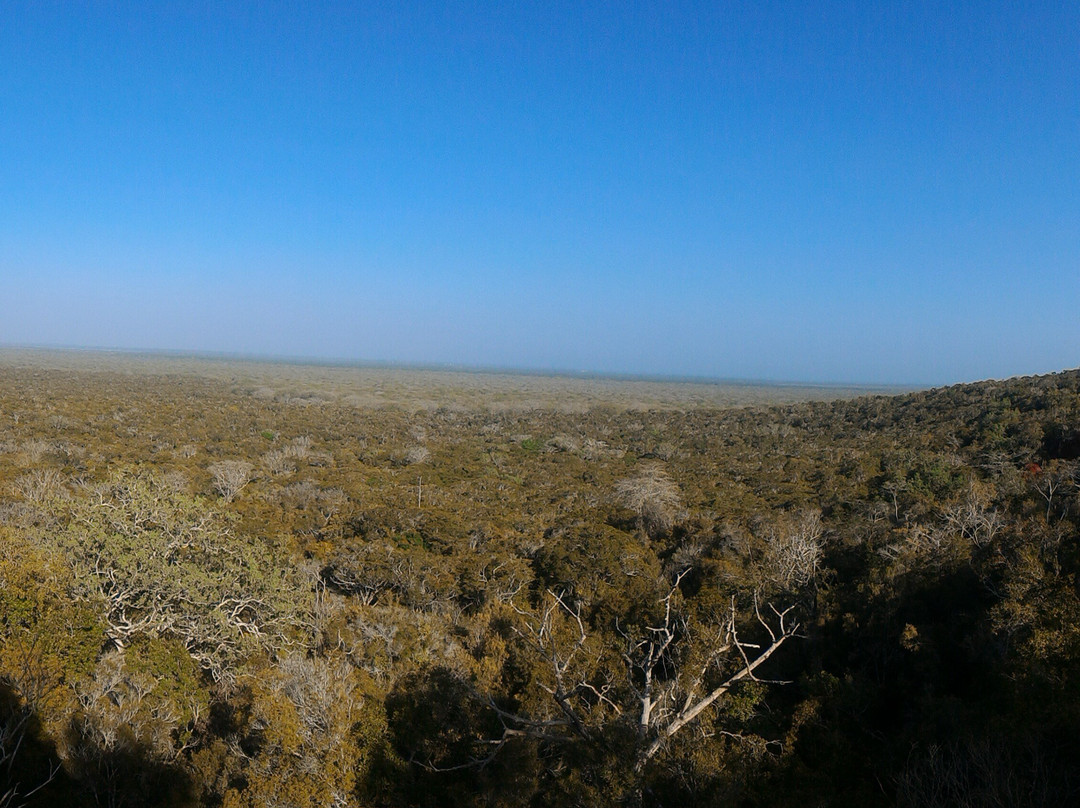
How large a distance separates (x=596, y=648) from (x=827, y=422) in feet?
135

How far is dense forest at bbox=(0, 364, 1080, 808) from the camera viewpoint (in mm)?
8438

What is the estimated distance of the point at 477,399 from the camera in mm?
92125

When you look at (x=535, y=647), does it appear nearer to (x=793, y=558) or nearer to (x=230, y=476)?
(x=793, y=558)

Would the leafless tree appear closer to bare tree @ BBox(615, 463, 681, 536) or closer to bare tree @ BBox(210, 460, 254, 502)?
bare tree @ BBox(615, 463, 681, 536)

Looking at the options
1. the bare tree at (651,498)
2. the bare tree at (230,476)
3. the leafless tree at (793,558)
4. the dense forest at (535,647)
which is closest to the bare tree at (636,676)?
the dense forest at (535,647)

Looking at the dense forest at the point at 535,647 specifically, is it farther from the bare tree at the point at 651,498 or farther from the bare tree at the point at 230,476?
the bare tree at the point at 651,498

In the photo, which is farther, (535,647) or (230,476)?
(230,476)

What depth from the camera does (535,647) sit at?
38.4ft

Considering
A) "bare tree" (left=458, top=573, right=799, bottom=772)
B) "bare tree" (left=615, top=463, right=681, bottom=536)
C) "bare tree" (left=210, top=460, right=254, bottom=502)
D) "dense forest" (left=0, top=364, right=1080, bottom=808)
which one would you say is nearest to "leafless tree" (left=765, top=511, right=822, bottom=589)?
"dense forest" (left=0, top=364, right=1080, bottom=808)

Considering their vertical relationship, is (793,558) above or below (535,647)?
above

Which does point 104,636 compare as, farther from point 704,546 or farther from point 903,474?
point 903,474

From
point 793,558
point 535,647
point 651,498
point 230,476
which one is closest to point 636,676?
point 535,647

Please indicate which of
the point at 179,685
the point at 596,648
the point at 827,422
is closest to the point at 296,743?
the point at 179,685

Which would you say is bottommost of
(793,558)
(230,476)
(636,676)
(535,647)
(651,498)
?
(636,676)
